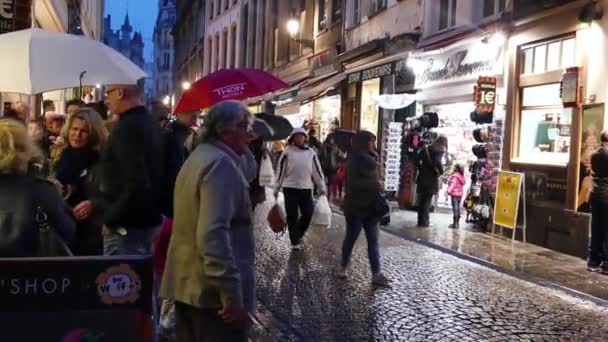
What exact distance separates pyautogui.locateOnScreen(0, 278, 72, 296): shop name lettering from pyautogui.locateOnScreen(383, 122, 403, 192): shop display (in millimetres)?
13945

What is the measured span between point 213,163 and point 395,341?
337 cm

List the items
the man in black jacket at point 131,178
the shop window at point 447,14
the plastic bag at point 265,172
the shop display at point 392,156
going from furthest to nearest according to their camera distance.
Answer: the shop display at point 392,156 → the shop window at point 447,14 → the plastic bag at point 265,172 → the man in black jacket at point 131,178

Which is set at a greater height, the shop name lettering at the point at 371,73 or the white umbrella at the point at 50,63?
the shop name lettering at the point at 371,73

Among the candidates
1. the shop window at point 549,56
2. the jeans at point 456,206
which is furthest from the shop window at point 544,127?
the jeans at point 456,206

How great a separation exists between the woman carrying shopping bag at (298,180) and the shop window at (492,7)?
588 cm

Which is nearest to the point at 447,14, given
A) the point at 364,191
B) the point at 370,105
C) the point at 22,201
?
the point at 370,105

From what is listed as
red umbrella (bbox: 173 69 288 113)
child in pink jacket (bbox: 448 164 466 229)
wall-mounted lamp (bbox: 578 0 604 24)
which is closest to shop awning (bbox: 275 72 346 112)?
child in pink jacket (bbox: 448 164 466 229)

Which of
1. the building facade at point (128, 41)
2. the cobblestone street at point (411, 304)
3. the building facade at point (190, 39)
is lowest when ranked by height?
the cobblestone street at point (411, 304)

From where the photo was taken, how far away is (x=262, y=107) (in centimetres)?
3178

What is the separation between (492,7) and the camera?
48.4 ft

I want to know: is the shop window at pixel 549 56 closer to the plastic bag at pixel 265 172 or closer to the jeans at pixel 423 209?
the jeans at pixel 423 209

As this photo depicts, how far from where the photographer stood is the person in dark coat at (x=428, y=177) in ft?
45.9

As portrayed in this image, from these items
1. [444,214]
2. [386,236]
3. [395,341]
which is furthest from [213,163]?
[444,214]

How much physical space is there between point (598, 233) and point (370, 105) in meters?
11.3
